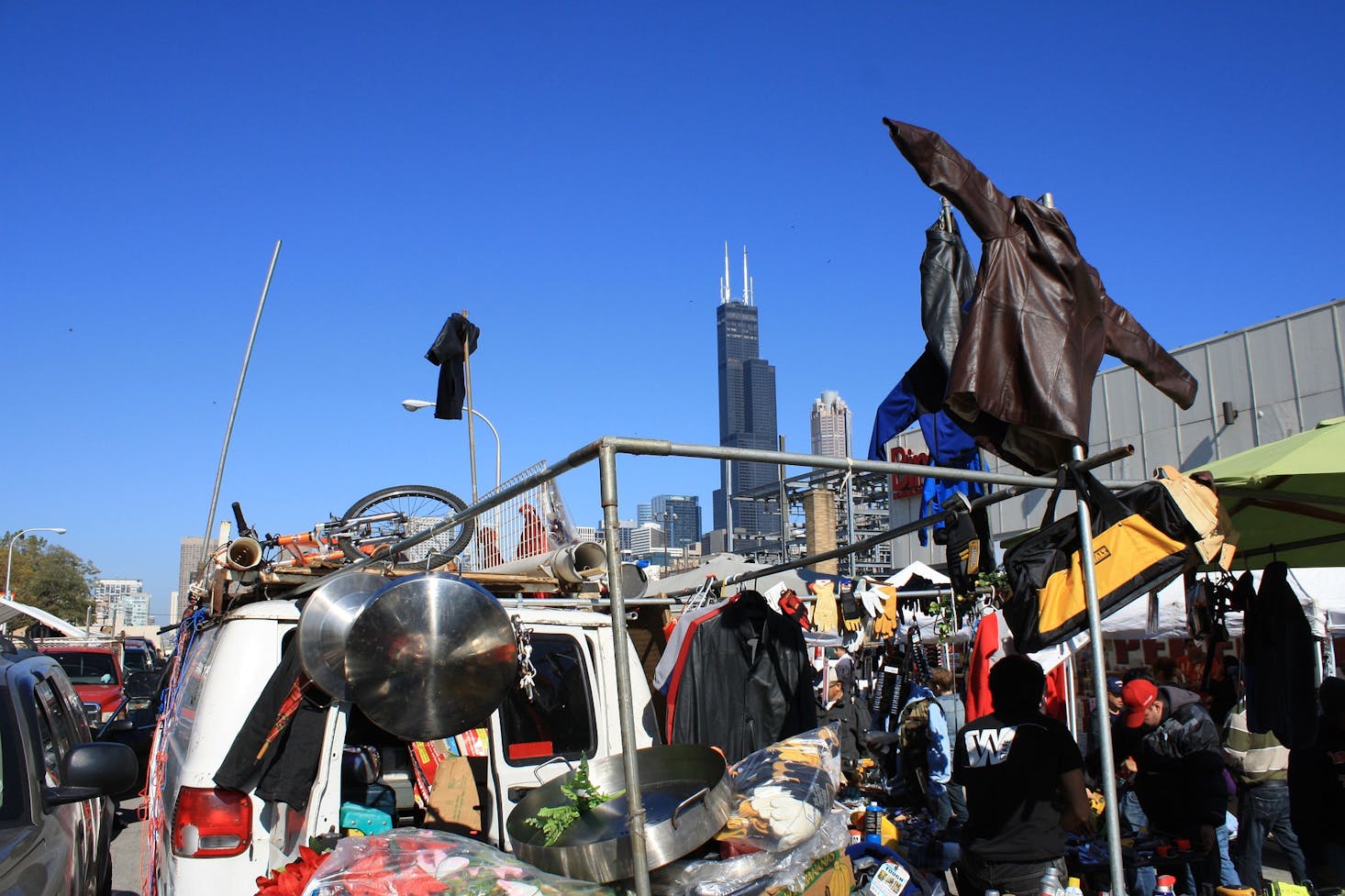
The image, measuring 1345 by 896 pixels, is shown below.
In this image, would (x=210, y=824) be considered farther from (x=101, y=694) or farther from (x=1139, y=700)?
(x=101, y=694)

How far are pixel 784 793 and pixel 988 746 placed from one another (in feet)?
5.00

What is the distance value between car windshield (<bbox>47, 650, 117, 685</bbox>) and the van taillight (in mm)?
15681

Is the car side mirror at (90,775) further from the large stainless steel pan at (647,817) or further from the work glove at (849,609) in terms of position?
the work glove at (849,609)

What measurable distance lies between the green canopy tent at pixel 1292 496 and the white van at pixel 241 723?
3316mm

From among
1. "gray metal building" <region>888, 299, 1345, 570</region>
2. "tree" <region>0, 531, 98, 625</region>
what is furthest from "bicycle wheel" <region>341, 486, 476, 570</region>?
"tree" <region>0, 531, 98, 625</region>

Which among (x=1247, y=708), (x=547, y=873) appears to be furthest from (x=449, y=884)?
(x=1247, y=708)

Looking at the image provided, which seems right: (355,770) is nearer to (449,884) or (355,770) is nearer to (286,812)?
(286,812)

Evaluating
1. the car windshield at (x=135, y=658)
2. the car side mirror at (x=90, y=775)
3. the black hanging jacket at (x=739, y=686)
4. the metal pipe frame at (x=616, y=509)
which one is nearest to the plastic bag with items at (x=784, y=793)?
the metal pipe frame at (x=616, y=509)

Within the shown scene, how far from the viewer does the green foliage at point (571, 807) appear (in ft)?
11.7

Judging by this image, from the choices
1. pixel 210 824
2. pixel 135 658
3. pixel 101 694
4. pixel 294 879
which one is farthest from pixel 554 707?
pixel 135 658

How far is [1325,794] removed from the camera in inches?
204

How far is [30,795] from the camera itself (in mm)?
3896

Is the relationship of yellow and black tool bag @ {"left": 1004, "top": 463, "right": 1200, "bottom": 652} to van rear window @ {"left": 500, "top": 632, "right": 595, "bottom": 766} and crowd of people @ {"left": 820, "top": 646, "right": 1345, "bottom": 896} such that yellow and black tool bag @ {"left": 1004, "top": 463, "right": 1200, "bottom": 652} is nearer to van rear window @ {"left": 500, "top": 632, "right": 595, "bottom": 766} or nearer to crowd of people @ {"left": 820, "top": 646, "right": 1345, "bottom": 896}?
crowd of people @ {"left": 820, "top": 646, "right": 1345, "bottom": 896}

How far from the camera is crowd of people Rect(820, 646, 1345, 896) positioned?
450cm
